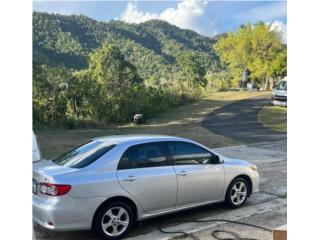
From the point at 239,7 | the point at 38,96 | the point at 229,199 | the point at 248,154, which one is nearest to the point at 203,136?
the point at 248,154

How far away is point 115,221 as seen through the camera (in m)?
4.90

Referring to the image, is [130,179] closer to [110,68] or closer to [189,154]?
[189,154]

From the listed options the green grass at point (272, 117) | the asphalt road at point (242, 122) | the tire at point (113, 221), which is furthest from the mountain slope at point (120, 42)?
the tire at point (113, 221)

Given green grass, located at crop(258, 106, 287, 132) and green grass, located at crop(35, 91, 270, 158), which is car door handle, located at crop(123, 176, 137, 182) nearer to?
green grass, located at crop(35, 91, 270, 158)

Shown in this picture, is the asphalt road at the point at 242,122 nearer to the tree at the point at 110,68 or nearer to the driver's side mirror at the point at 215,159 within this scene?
the tree at the point at 110,68

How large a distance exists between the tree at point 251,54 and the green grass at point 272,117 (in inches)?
49.9

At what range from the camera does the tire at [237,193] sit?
609 cm

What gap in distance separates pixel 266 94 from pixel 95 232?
48.9 feet

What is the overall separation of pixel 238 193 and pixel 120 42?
11254 millimetres

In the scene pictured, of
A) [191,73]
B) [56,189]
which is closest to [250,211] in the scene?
[56,189]

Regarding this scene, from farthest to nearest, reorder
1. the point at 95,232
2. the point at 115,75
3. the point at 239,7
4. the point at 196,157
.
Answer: the point at 115,75, the point at 196,157, the point at 239,7, the point at 95,232
